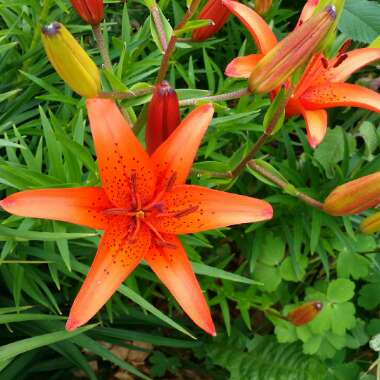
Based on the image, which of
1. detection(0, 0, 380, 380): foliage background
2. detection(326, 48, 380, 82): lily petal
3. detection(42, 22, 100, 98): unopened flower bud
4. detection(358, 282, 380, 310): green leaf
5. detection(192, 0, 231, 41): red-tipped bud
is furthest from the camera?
detection(358, 282, 380, 310): green leaf

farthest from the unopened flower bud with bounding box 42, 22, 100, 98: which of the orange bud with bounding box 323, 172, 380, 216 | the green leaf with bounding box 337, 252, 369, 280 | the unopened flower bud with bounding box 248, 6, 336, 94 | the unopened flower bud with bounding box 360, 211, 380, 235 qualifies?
the green leaf with bounding box 337, 252, 369, 280

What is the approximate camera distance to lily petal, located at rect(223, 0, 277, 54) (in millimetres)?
1013

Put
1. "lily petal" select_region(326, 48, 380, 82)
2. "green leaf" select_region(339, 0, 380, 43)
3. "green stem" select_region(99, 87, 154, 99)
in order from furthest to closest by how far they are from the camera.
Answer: "green leaf" select_region(339, 0, 380, 43)
"lily petal" select_region(326, 48, 380, 82)
"green stem" select_region(99, 87, 154, 99)

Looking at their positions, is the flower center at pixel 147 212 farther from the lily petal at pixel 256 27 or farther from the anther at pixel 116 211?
the lily petal at pixel 256 27

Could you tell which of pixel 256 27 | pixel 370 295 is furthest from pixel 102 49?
pixel 370 295

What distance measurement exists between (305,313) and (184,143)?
707mm

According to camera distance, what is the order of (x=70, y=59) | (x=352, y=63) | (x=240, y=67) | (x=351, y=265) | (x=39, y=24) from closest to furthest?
(x=70, y=59) → (x=240, y=67) → (x=352, y=63) → (x=39, y=24) → (x=351, y=265)

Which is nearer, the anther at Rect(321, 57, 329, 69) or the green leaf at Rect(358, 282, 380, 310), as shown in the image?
the anther at Rect(321, 57, 329, 69)

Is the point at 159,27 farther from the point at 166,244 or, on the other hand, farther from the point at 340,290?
the point at 340,290

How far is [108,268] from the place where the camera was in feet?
2.75

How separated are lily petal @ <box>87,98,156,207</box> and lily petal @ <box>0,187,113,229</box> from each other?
0.08 ft

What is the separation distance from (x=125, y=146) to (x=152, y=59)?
→ 1.55 ft

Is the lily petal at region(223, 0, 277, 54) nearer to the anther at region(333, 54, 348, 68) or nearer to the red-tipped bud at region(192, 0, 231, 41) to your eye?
the red-tipped bud at region(192, 0, 231, 41)

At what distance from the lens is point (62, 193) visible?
827 mm
